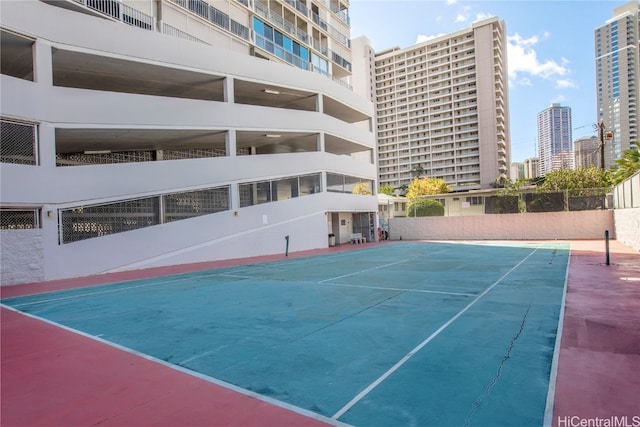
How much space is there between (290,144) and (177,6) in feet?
43.8

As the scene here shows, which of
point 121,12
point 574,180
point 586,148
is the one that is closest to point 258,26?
point 121,12

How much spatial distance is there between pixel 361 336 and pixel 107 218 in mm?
15845

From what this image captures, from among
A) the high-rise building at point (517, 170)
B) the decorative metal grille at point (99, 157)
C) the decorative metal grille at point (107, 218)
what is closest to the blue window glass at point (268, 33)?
the decorative metal grille at point (99, 157)

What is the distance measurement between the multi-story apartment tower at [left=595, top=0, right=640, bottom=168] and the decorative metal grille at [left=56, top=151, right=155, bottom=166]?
259 ft

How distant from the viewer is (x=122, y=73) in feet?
72.0

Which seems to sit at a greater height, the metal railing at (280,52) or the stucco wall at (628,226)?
the metal railing at (280,52)

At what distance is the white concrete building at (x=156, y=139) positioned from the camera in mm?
16109

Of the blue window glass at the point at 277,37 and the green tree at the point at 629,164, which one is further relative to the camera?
the blue window glass at the point at 277,37

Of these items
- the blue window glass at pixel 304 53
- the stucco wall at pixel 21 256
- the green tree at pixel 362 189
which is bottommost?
the stucco wall at pixel 21 256

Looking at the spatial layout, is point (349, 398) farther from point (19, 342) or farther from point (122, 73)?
point (122, 73)

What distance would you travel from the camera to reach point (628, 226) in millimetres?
23219

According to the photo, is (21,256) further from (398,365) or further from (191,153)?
(398,365)

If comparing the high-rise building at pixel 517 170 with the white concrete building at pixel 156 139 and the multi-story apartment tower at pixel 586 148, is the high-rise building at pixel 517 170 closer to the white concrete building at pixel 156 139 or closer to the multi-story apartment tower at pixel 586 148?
the multi-story apartment tower at pixel 586 148

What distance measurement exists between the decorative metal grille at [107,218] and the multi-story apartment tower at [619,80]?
80655mm
